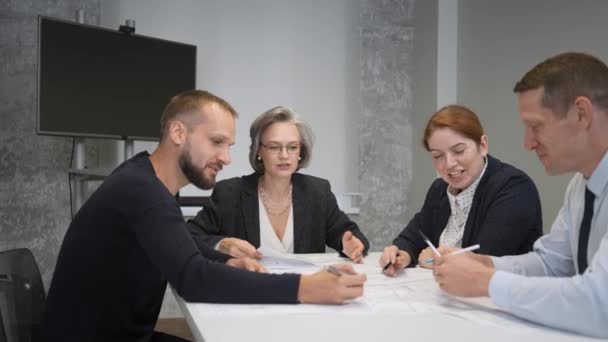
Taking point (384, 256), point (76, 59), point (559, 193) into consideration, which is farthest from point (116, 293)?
point (559, 193)

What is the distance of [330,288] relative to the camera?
4.16 feet

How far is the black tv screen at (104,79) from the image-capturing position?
2859 millimetres

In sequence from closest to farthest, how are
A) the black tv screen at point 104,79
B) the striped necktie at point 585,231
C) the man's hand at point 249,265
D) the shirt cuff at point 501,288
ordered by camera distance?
the shirt cuff at point 501,288, the striped necktie at point 585,231, the man's hand at point 249,265, the black tv screen at point 104,79

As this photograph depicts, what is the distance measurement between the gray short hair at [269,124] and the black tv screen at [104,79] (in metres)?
0.95

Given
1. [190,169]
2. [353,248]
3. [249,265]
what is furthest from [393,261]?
[190,169]

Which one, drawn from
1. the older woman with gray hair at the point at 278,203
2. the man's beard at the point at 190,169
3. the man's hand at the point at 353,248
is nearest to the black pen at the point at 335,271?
the man's beard at the point at 190,169

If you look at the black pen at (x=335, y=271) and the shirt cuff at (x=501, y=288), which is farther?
the black pen at (x=335, y=271)

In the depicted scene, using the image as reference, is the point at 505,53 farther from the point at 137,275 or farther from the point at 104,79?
the point at 137,275

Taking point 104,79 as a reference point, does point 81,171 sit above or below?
below

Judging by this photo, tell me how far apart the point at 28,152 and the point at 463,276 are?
3029mm

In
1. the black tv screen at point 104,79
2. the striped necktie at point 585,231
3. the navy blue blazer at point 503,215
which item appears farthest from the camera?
the black tv screen at point 104,79

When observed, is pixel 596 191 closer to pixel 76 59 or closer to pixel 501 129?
pixel 501 129

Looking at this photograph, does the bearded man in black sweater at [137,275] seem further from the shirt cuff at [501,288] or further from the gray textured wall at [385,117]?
the gray textured wall at [385,117]

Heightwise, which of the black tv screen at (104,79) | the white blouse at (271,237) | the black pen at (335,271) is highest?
the black tv screen at (104,79)
